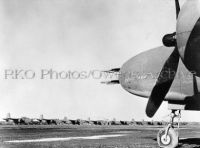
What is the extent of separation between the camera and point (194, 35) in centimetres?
946

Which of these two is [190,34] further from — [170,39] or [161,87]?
[161,87]

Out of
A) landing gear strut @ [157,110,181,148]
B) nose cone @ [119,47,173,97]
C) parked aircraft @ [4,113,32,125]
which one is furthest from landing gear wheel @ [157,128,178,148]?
parked aircraft @ [4,113,32,125]

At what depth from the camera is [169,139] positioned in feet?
46.9

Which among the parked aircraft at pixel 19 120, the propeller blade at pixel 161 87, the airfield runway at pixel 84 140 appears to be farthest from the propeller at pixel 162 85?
the parked aircraft at pixel 19 120

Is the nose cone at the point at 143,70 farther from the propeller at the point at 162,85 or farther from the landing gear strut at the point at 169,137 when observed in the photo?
the landing gear strut at the point at 169,137

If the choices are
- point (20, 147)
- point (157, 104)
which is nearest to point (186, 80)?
point (157, 104)

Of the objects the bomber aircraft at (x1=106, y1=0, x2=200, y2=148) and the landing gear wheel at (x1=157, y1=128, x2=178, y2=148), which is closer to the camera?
the bomber aircraft at (x1=106, y1=0, x2=200, y2=148)

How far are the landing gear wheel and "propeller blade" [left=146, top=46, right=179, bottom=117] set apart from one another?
1.10m

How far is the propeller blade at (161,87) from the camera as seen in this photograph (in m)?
13.5

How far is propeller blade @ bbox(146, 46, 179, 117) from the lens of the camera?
13516 mm

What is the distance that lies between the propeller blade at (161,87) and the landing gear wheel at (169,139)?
110 centimetres

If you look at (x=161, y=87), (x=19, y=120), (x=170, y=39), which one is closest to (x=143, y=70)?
(x=161, y=87)

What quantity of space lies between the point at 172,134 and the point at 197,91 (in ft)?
6.83

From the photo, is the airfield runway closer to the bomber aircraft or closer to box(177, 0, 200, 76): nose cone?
the bomber aircraft
